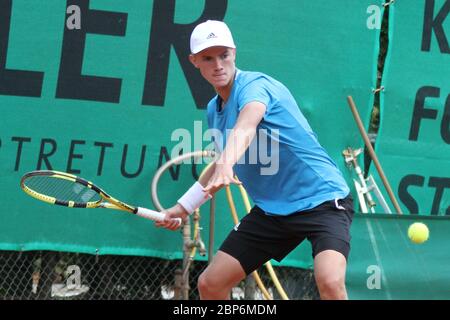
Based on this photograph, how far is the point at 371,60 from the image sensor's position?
7.08 meters

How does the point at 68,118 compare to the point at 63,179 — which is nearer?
the point at 63,179

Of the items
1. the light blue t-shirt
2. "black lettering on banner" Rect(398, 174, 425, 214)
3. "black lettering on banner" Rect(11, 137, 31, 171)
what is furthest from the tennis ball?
"black lettering on banner" Rect(11, 137, 31, 171)

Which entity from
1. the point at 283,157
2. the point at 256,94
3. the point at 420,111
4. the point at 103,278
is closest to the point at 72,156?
the point at 103,278

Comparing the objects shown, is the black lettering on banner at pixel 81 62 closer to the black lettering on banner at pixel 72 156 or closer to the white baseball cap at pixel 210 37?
the black lettering on banner at pixel 72 156

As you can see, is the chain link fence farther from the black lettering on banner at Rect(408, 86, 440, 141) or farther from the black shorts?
the black shorts

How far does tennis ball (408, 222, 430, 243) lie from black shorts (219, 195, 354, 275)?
1452 millimetres

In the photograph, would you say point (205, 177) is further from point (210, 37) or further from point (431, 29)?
point (431, 29)

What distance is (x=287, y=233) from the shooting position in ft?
16.3

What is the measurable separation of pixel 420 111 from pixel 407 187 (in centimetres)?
59

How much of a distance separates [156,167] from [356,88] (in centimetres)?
162

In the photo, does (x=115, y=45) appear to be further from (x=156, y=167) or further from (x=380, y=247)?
(x=380, y=247)

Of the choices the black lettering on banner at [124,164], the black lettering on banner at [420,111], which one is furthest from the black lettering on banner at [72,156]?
the black lettering on banner at [420,111]
